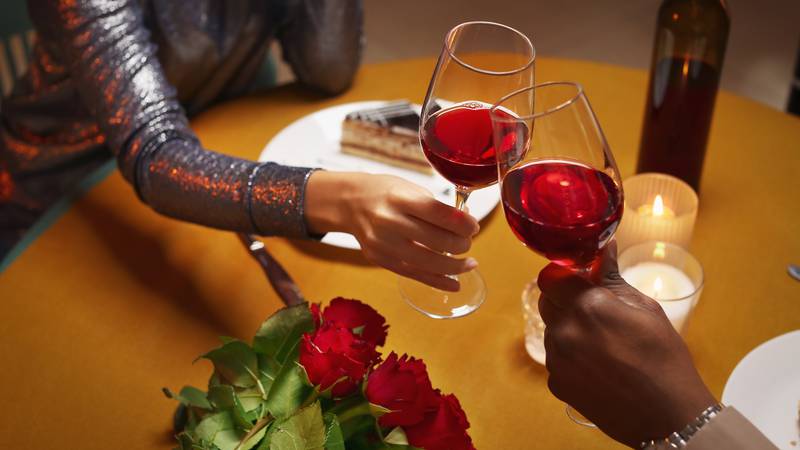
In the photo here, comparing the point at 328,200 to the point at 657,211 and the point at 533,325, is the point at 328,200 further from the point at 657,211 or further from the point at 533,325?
the point at 657,211

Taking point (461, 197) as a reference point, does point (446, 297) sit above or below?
below

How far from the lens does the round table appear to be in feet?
3.09

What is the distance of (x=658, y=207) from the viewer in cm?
110

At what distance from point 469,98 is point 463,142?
51 millimetres

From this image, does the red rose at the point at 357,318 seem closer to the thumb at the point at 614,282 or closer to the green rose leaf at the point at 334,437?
the green rose leaf at the point at 334,437

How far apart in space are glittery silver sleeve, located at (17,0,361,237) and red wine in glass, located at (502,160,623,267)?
1.34 ft

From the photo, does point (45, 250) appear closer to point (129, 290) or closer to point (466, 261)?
point (129, 290)

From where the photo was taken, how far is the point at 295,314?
2.52ft

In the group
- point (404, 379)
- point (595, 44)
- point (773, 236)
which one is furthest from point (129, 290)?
point (595, 44)

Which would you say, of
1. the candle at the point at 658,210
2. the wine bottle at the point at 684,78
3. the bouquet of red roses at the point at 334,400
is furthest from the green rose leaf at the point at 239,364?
the wine bottle at the point at 684,78

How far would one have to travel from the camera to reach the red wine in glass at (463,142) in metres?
0.88

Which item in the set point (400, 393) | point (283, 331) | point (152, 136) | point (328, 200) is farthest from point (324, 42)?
point (400, 393)

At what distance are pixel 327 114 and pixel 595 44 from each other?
96.9 inches

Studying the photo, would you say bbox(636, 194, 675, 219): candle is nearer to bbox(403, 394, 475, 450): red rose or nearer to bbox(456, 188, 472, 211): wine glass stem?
bbox(456, 188, 472, 211): wine glass stem
